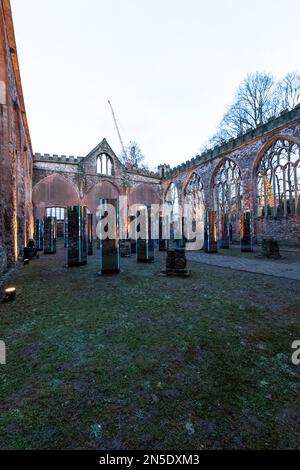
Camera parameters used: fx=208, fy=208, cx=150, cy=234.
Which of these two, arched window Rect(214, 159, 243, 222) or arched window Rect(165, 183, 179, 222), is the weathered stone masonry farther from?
arched window Rect(165, 183, 179, 222)

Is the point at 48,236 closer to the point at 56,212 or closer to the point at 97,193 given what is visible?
the point at 56,212

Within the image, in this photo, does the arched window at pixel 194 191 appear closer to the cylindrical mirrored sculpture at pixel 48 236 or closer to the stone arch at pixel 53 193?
the stone arch at pixel 53 193

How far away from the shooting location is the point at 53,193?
20578mm

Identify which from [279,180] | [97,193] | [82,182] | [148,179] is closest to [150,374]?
[279,180]

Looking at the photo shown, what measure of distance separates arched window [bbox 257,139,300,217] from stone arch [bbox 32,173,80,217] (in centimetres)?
1701

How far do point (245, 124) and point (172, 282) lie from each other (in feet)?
72.4

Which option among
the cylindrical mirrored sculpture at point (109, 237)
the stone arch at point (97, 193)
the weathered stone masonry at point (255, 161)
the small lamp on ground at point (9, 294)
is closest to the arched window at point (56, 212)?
the stone arch at point (97, 193)

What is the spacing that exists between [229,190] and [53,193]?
54.5 ft

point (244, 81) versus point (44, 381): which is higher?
point (244, 81)

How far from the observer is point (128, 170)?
24.6 m

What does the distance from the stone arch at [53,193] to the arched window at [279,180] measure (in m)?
17.0

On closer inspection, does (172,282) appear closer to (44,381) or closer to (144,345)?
(144,345)

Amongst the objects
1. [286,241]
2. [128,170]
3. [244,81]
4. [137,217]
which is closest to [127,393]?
[137,217]
